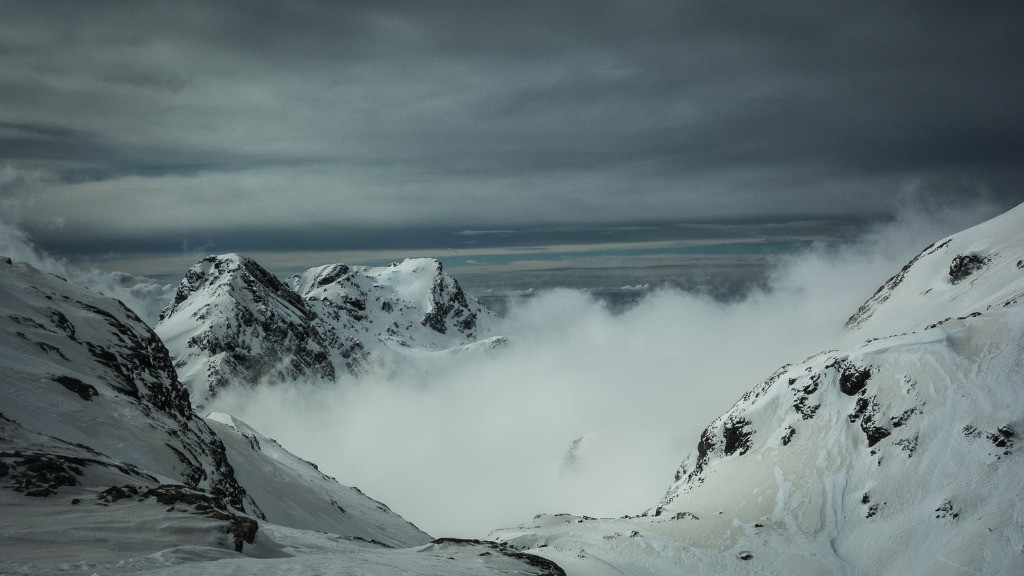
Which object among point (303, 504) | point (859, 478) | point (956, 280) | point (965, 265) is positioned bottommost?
point (859, 478)

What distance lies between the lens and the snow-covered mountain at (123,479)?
2181 cm

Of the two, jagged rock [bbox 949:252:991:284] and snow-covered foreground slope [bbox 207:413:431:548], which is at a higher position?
jagged rock [bbox 949:252:991:284]

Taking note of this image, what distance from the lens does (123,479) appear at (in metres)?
31.3

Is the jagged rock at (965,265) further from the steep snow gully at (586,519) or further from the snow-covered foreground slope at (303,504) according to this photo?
the snow-covered foreground slope at (303,504)

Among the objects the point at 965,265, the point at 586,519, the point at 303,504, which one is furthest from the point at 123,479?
the point at 965,265

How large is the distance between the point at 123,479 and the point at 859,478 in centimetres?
9910

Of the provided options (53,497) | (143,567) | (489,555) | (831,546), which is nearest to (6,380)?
(53,497)

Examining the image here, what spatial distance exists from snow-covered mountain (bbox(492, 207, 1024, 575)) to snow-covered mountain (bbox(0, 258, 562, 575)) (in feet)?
151

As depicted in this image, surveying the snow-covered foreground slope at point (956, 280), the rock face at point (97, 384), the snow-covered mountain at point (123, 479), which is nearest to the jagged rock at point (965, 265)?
the snow-covered foreground slope at point (956, 280)

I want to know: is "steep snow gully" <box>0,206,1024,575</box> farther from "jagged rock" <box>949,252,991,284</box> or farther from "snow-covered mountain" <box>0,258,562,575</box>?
"jagged rock" <box>949,252,991,284</box>

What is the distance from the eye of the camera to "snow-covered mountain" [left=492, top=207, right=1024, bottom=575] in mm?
76125

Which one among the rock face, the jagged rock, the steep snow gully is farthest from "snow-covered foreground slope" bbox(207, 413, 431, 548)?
the jagged rock

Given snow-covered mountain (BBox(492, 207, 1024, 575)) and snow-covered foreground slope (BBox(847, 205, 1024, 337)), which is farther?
snow-covered foreground slope (BBox(847, 205, 1024, 337))

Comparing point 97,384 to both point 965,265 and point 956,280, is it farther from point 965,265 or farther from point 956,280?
point 965,265
